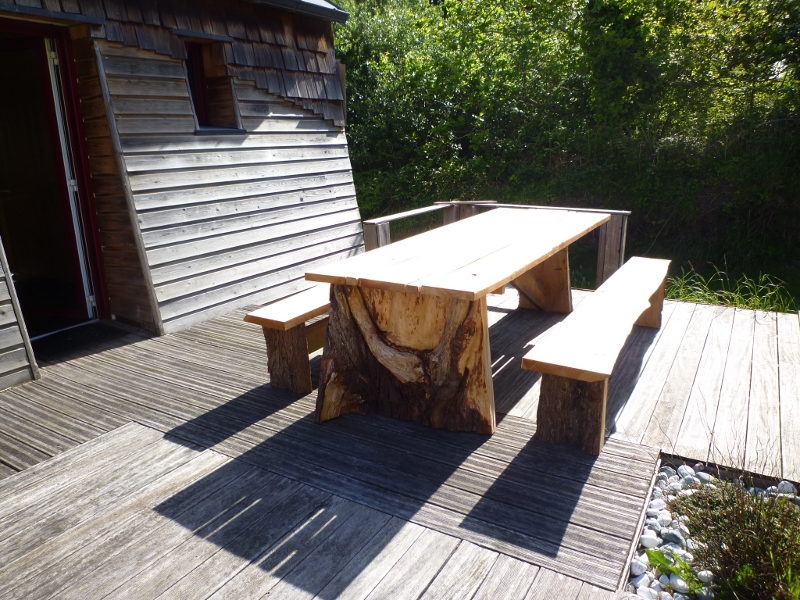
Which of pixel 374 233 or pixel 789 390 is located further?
pixel 374 233

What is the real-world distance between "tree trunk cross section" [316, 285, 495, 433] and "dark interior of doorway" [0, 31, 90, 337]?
287 centimetres

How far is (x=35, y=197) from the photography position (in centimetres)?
537

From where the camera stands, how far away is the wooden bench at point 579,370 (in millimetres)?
2635

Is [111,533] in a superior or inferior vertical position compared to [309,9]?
inferior

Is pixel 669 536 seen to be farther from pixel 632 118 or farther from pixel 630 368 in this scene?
pixel 632 118

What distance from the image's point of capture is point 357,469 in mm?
2785

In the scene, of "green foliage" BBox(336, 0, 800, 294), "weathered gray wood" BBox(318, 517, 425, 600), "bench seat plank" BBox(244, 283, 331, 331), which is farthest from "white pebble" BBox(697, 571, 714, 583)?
"green foliage" BBox(336, 0, 800, 294)

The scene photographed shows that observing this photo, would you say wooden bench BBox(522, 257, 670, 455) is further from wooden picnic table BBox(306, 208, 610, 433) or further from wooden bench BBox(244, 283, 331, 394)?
wooden bench BBox(244, 283, 331, 394)

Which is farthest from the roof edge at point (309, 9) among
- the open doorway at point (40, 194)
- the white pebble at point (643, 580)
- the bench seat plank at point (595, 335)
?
the white pebble at point (643, 580)

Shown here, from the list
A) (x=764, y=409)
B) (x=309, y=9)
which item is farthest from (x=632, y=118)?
(x=764, y=409)

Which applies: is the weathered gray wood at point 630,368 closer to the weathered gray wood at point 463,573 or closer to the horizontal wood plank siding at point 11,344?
the weathered gray wood at point 463,573

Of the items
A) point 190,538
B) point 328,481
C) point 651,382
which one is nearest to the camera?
point 190,538

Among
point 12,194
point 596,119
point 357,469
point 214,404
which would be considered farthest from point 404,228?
point 357,469

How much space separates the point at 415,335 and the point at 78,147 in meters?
3.29
